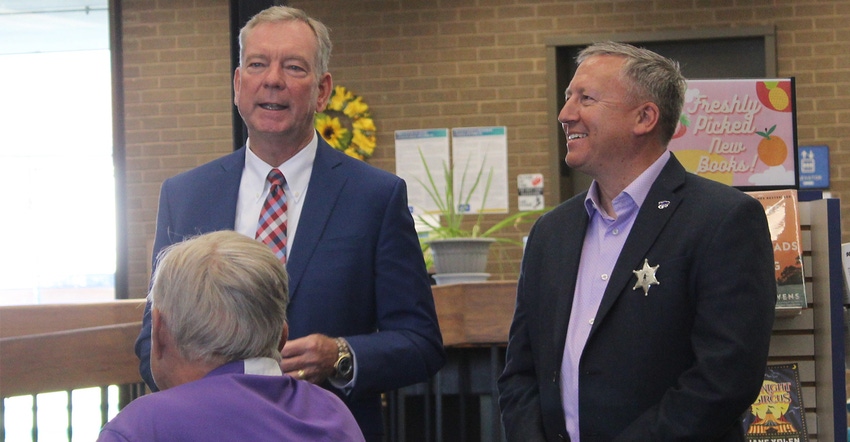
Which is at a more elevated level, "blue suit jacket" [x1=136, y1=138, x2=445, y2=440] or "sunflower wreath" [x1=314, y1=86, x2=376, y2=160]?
"sunflower wreath" [x1=314, y1=86, x2=376, y2=160]

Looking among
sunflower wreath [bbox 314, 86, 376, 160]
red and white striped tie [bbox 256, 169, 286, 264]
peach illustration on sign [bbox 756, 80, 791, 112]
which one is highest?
sunflower wreath [bbox 314, 86, 376, 160]

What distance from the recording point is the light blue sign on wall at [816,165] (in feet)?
24.5

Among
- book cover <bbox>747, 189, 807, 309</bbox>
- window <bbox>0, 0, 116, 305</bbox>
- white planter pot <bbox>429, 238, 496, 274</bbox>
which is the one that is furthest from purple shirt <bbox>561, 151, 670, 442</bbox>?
window <bbox>0, 0, 116, 305</bbox>

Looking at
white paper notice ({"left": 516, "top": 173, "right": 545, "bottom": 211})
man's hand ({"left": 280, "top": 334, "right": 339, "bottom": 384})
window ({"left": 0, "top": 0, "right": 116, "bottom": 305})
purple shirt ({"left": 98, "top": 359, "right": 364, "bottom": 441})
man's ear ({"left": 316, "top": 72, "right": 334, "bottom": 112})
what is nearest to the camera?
purple shirt ({"left": 98, "top": 359, "right": 364, "bottom": 441})

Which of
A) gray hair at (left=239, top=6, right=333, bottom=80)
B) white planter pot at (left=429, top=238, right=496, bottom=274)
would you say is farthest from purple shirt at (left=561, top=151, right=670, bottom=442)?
white planter pot at (left=429, top=238, right=496, bottom=274)

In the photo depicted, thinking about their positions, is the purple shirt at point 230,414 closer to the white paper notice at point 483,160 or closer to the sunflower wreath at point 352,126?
the white paper notice at point 483,160

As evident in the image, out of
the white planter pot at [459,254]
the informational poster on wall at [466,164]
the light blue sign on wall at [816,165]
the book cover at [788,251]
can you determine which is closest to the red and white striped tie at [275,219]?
the book cover at [788,251]

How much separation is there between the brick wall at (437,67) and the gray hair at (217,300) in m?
6.25

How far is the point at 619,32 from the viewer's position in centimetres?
772

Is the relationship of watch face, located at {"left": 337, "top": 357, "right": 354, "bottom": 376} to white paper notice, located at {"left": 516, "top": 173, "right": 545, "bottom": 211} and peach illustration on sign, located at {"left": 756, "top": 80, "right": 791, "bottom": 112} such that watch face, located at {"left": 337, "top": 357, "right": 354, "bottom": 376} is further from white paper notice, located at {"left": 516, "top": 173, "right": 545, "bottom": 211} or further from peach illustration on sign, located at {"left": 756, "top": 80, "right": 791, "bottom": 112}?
white paper notice, located at {"left": 516, "top": 173, "right": 545, "bottom": 211}

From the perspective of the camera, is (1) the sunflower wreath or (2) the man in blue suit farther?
(1) the sunflower wreath

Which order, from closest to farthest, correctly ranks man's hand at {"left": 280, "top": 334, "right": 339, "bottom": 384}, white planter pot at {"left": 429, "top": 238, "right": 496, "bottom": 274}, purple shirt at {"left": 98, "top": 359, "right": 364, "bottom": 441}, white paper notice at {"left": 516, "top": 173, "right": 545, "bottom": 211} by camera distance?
purple shirt at {"left": 98, "top": 359, "right": 364, "bottom": 441}
man's hand at {"left": 280, "top": 334, "right": 339, "bottom": 384}
white planter pot at {"left": 429, "top": 238, "right": 496, "bottom": 274}
white paper notice at {"left": 516, "top": 173, "right": 545, "bottom": 211}

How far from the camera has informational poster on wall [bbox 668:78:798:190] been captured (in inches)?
109

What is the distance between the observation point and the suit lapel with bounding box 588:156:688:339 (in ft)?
7.00
